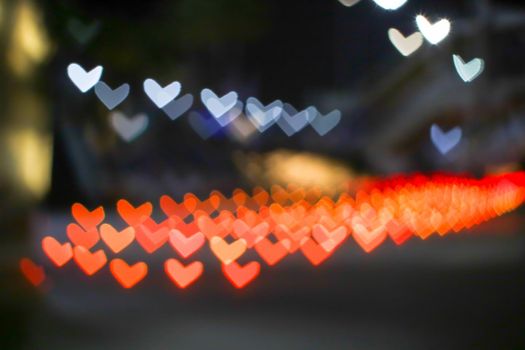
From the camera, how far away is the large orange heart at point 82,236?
473 inches

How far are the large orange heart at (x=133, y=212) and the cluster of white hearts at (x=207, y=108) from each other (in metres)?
1.18

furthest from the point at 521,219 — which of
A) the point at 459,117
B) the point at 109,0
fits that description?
the point at 109,0

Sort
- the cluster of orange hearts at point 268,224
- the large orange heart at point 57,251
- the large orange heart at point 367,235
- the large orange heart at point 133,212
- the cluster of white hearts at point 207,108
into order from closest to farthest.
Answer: the large orange heart at point 57,251, the cluster of orange hearts at point 268,224, the cluster of white hearts at point 207,108, the large orange heart at point 367,235, the large orange heart at point 133,212

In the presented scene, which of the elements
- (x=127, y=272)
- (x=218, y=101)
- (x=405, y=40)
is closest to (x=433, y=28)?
(x=405, y=40)

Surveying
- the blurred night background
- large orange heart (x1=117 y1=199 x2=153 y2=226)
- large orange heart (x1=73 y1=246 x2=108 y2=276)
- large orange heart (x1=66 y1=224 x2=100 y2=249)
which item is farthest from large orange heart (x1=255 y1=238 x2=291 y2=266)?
large orange heart (x1=117 y1=199 x2=153 y2=226)

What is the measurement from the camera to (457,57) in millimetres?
8508

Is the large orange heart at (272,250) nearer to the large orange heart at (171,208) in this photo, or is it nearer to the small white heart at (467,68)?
the small white heart at (467,68)

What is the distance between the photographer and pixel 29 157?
22.7 feet

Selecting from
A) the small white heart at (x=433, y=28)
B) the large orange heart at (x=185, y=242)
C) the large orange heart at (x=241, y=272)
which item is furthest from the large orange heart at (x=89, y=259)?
the small white heart at (x=433, y=28)

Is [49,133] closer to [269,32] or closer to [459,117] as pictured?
[269,32]

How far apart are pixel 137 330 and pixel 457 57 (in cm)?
348

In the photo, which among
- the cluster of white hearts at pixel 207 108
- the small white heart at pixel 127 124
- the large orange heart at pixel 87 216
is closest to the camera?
the cluster of white hearts at pixel 207 108

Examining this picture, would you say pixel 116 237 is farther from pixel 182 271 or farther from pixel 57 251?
pixel 182 271

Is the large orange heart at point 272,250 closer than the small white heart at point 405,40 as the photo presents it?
No
